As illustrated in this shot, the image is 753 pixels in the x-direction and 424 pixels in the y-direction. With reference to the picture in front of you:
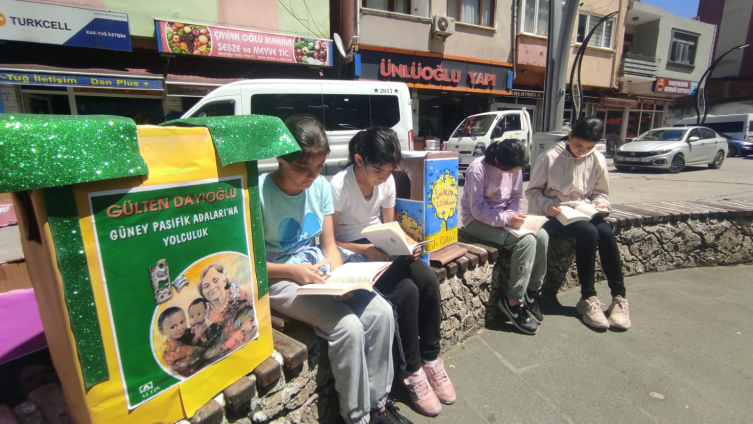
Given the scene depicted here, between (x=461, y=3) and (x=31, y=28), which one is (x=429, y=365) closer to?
(x=31, y=28)

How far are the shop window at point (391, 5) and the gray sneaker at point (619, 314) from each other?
11891mm

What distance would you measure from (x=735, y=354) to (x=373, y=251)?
2489 mm

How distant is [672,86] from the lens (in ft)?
66.3

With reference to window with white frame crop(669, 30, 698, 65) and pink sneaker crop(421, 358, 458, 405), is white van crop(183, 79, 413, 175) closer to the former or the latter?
pink sneaker crop(421, 358, 458, 405)

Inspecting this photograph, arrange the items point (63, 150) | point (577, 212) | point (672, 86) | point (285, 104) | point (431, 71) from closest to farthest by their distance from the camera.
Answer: point (63, 150) < point (577, 212) < point (285, 104) < point (431, 71) < point (672, 86)

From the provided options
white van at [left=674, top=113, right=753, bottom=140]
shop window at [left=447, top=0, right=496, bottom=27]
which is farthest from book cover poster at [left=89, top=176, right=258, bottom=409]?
white van at [left=674, top=113, right=753, bottom=140]

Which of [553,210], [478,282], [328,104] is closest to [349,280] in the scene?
[478,282]

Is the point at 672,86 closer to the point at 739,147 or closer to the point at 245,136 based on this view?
the point at 739,147

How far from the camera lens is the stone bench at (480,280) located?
1474 mm

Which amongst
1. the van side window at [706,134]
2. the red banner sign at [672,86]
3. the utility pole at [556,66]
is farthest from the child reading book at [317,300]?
the red banner sign at [672,86]

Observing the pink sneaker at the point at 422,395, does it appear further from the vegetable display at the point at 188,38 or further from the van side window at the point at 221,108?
the vegetable display at the point at 188,38

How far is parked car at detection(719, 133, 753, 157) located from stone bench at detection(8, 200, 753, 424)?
1806 cm

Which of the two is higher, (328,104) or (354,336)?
(328,104)

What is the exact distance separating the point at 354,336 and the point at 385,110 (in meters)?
6.56
